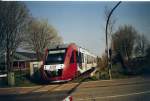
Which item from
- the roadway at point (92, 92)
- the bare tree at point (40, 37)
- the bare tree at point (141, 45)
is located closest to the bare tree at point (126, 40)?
the bare tree at point (141, 45)

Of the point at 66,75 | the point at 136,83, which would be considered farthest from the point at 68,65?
the point at 136,83

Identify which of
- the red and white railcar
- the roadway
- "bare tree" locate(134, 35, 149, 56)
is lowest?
the roadway

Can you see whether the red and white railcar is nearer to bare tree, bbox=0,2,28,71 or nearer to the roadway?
the roadway

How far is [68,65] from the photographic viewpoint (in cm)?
1110

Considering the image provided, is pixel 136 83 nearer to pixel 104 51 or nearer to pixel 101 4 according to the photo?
pixel 104 51

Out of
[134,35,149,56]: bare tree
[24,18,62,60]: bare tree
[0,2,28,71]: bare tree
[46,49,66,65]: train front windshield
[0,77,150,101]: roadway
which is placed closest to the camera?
[0,2,28,71]: bare tree

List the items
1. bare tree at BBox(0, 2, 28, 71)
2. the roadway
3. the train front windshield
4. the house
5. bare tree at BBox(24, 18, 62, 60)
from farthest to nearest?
the train front windshield, the roadway, bare tree at BBox(24, 18, 62, 60), the house, bare tree at BBox(0, 2, 28, 71)

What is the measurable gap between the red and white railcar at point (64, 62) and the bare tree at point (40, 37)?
0.89 feet

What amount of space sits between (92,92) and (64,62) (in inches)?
60.6

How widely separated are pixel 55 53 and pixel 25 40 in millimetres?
1560

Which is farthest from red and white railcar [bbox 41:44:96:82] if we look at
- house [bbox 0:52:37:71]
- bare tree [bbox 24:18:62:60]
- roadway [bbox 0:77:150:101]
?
house [bbox 0:52:37:71]

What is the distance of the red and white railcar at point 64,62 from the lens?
1062 cm

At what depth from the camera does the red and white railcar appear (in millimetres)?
10625

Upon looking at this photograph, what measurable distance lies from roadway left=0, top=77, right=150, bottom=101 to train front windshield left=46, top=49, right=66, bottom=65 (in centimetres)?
93
